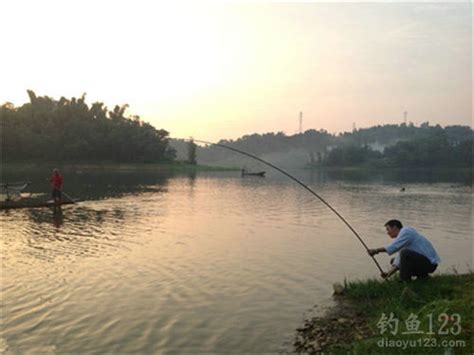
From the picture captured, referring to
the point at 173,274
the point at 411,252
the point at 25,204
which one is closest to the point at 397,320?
the point at 411,252

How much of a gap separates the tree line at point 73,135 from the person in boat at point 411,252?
105962 mm

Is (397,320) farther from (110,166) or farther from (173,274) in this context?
(110,166)

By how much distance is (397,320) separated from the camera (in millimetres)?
8203

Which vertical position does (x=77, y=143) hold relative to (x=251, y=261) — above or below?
above

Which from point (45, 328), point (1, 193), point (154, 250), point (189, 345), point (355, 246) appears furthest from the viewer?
point (1, 193)

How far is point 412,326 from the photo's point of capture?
7449 mm

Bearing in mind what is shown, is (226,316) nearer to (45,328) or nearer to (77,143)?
(45,328)

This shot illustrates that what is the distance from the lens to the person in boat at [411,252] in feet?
32.2

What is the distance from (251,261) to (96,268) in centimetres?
537

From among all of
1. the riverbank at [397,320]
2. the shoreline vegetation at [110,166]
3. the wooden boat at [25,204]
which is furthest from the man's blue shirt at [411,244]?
the shoreline vegetation at [110,166]

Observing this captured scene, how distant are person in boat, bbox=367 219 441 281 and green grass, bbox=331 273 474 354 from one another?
1.01 ft

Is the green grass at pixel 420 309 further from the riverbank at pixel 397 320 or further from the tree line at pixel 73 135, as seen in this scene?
the tree line at pixel 73 135

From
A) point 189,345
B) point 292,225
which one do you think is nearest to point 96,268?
point 189,345

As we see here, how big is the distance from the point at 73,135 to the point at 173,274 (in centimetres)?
11016
